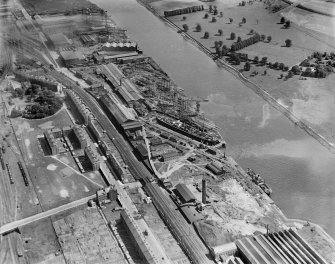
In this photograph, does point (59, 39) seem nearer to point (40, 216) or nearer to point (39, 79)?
point (39, 79)

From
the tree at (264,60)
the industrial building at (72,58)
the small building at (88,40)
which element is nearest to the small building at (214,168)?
the tree at (264,60)

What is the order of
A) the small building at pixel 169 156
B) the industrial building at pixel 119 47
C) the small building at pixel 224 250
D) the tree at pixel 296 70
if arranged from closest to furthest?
the small building at pixel 224 250
the small building at pixel 169 156
the tree at pixel 296 70
the industrial building at pixel 119 47

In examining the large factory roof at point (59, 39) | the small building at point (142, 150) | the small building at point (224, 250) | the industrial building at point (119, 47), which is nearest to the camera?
the small building at point (224, 250)

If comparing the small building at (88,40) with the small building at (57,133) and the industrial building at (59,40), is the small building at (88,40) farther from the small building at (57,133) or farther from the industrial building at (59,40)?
the small building at (57,133)

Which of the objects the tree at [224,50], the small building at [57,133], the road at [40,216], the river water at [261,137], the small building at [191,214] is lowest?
the river water at [261,137]

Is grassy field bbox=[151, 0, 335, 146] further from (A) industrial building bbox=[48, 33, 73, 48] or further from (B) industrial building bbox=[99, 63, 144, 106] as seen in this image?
(A) industrial building bbox=[48, 33, 73, 48]

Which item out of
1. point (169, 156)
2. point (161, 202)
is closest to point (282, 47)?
point (169, 156)

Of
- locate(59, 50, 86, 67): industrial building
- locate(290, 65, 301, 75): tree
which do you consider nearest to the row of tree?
locate(290, 65, 301, 75): tree
